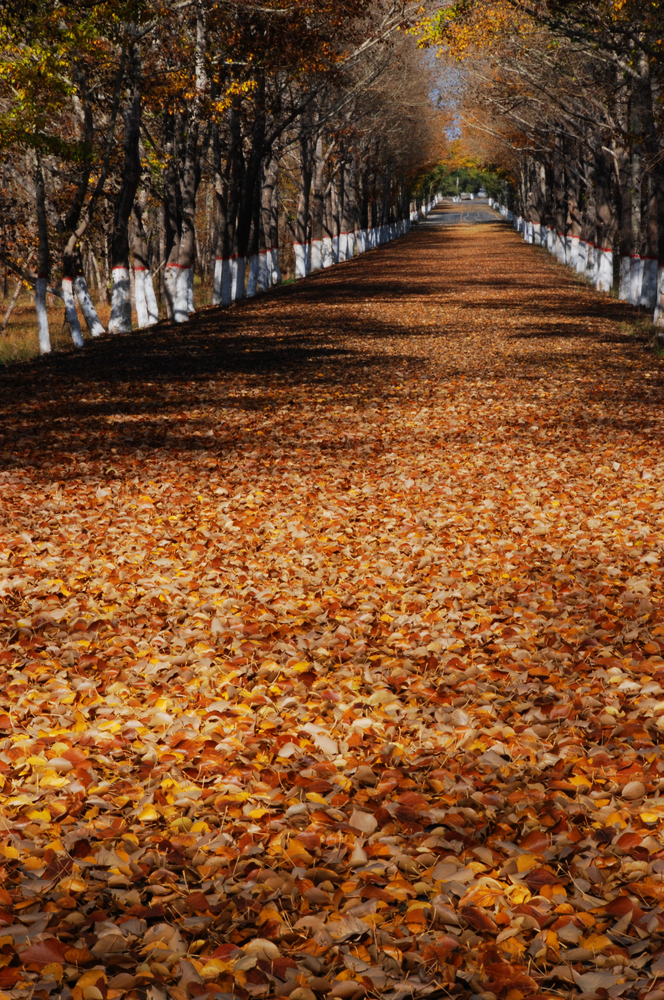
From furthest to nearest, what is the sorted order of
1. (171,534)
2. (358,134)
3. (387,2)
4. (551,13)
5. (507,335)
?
(358,134)
(387,2)
(507,335)
(551,13)
(171,534)

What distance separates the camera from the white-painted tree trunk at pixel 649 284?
2275 centimetres

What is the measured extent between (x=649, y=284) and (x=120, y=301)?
13.4 m

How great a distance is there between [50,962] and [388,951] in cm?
119

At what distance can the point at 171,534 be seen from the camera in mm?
7852

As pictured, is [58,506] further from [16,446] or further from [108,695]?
[108,695]

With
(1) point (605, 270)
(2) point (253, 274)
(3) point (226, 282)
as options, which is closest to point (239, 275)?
(3) point (226, 282)

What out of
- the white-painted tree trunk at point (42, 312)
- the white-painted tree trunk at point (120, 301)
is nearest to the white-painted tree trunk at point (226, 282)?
the white-painted tree trunk at point (120, 301)

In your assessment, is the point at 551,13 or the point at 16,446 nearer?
the point at 16,446

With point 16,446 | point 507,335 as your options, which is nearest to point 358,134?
point 507,335

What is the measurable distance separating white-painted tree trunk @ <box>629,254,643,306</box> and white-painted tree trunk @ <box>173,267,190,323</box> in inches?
481

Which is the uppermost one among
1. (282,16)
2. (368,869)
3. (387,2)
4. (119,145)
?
(387,2)

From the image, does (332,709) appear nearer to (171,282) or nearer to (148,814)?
(148,814)

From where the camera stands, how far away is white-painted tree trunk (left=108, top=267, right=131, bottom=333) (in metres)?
21.8

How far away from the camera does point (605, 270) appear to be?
30.1 metres
